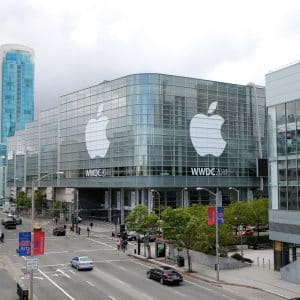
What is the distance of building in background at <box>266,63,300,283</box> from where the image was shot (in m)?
42.9

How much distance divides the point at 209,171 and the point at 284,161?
56183 millimetres

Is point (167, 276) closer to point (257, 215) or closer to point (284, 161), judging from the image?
point (284, 161)

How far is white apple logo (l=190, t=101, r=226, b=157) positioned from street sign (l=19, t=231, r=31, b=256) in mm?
67125

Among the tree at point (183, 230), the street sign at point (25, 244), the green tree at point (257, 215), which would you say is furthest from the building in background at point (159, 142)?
the street sign at point (25, 244)

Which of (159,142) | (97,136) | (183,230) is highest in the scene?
(97,136)

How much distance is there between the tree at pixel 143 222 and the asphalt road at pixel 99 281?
321 cm

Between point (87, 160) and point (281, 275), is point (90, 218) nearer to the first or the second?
point (87, 160)

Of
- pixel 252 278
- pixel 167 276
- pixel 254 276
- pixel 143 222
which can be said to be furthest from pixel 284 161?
pixel 143 222

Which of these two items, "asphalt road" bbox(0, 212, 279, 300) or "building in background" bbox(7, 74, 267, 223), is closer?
"asphalt road" bbox(0, 212, 279, 300)

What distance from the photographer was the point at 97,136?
106375 millimetres

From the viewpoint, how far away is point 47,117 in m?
134

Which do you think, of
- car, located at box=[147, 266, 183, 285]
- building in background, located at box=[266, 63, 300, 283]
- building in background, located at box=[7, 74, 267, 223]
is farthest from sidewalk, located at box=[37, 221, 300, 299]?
building in background, located at box=[7, 74, 267, 223]

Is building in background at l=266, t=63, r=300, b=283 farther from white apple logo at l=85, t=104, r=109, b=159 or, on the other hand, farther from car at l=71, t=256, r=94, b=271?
white apple logo at l=85, t=104, r=109, b=159

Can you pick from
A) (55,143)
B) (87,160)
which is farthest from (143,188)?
(55,143)
